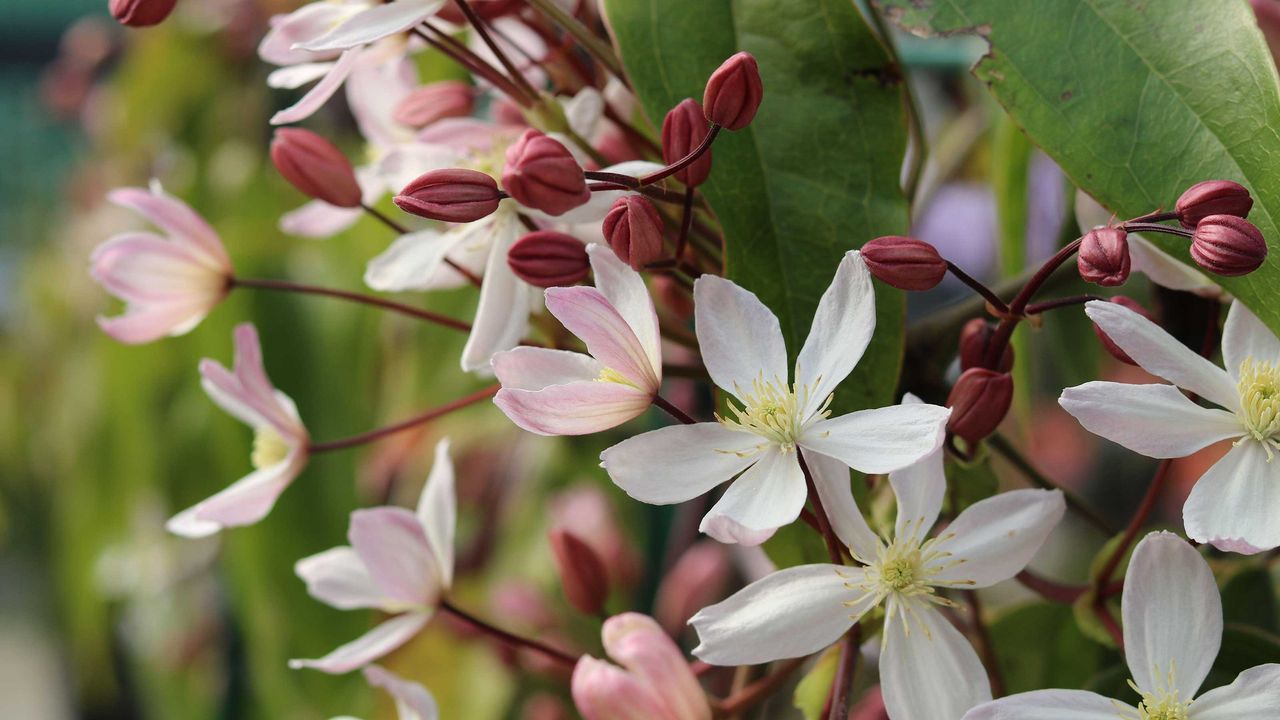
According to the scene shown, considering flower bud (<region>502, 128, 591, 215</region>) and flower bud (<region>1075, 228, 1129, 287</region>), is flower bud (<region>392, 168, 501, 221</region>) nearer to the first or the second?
flower bud (<region>502, 128, 591, 215</region>)

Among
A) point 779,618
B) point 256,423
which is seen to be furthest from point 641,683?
point 256,423

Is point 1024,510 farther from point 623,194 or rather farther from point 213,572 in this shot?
point 213,572

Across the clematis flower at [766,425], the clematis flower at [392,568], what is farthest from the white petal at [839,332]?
the clematis flower at [392,568]

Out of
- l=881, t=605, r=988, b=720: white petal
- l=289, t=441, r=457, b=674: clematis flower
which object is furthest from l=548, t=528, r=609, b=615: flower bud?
l=881, t=605, r=988, b=720: white petal

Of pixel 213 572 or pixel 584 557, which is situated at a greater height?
pixel 584 557

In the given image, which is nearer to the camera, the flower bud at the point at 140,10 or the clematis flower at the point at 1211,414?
the clematis flower at the point at 1211,414

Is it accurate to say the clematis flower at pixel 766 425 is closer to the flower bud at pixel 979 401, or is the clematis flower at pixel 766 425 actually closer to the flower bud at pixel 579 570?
the flower bud at pixel 979 401

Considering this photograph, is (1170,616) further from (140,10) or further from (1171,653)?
(140,10)

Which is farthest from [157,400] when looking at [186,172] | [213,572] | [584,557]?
[584,557]
